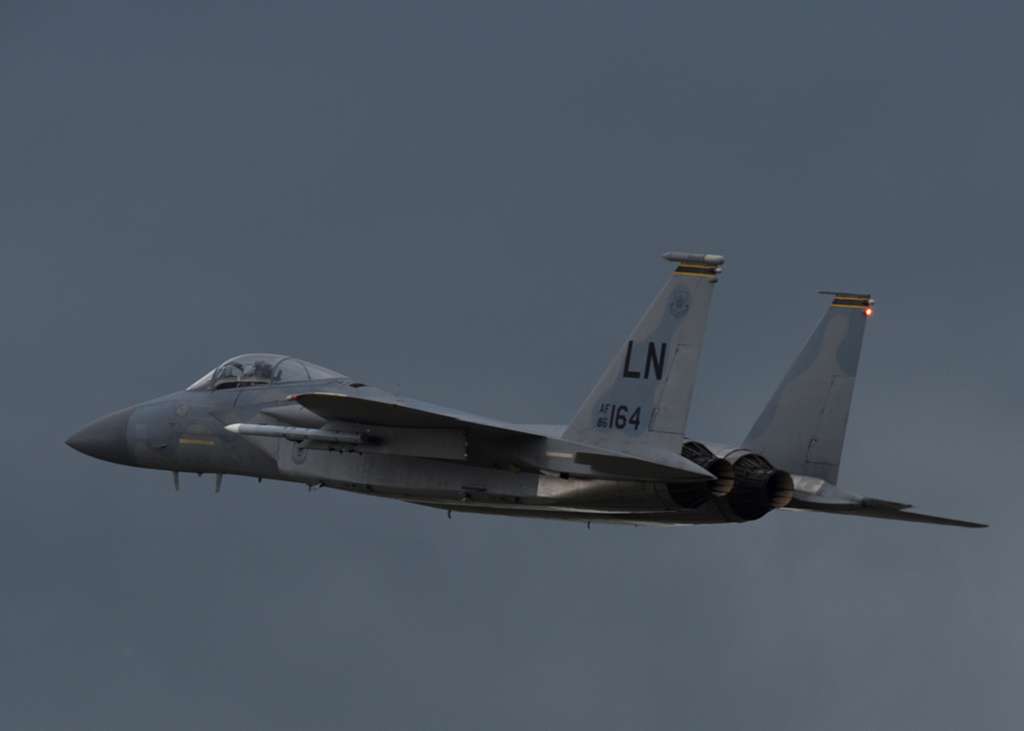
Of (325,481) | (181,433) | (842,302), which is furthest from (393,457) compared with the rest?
(842,302)

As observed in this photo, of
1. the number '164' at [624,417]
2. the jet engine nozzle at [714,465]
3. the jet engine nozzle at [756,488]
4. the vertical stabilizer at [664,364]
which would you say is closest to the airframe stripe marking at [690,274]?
the vertical stabilizer at [664,364]

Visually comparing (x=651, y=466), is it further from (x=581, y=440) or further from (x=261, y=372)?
(x=261, y=372)

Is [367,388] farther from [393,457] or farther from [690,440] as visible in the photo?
[690,440]

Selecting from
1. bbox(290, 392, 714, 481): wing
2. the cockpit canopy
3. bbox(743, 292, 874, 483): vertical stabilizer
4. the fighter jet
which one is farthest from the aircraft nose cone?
bbox(743, 292, 874, 483): vertical stabilizer

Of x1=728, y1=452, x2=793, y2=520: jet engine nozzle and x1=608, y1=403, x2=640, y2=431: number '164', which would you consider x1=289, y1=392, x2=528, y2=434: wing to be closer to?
x1=608, y1=403, x2=640, y2=431: number '164'

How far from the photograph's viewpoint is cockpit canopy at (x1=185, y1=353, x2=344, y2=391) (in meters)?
36.6

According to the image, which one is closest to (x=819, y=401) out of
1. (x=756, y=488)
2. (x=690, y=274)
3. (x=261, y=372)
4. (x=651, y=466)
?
(x=756, y=488)

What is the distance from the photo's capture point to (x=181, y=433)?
123ft

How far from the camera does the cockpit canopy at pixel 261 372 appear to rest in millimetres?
36594

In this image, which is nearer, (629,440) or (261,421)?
A: (629,440)

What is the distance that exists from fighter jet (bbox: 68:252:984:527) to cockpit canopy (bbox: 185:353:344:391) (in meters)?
0.02

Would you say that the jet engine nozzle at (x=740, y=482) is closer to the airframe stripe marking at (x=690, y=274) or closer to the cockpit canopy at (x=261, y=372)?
the airframe stripe marking at (x=690, y=274)

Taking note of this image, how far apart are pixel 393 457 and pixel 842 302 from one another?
7.88m

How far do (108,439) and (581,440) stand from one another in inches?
415
